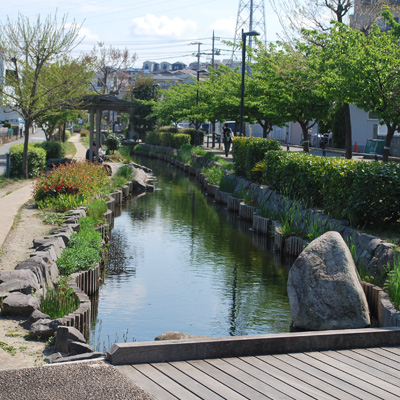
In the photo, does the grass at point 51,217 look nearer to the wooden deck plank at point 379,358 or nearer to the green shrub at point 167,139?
the wooden deck plank at point 379,358

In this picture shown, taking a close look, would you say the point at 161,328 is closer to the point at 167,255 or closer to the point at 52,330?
the point at 52,330

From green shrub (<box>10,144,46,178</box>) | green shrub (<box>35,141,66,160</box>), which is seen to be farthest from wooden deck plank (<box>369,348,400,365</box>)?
green shrub (<box>35,141,66,160</box>)

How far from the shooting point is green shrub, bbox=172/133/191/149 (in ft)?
156

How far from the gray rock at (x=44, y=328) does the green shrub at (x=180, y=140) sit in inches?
1563

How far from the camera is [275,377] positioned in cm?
596

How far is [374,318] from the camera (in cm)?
929

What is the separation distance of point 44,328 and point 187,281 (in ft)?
19.0

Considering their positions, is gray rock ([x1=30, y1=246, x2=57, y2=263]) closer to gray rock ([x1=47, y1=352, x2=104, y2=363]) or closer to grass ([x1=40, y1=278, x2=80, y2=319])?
grass ([x1=40, y1=278, x2=80, y2=319])

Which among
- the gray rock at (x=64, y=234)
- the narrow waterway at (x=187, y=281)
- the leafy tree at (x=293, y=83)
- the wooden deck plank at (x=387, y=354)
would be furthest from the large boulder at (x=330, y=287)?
the leafy tree at (x=293, y=83)

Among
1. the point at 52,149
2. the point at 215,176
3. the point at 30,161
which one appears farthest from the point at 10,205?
the point at 52,149

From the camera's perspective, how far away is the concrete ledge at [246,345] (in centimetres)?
604

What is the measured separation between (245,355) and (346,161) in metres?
8.45

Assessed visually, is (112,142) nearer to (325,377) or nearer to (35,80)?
(35,80)

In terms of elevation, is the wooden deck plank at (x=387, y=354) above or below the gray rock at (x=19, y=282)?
below
